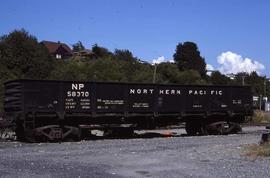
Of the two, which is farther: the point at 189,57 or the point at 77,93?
the point at 189,57

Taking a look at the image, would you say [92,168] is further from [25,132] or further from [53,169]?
[25,132]

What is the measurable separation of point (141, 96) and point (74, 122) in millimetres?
3639

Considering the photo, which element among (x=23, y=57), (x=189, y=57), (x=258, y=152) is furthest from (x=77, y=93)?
(x=189, y=57)

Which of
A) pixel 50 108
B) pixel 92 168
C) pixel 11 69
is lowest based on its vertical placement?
pixel 92 168

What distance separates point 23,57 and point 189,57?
61.9 metres

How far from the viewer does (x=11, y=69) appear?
7312 centimetres

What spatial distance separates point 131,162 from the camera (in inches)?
592

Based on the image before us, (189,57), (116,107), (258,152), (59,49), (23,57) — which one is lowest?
(258,152)

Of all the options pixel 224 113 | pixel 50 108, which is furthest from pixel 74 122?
pixel 224 113

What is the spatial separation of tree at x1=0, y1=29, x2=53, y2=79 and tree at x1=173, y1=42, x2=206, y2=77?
189 feet

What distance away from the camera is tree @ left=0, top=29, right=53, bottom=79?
73125 millimetres

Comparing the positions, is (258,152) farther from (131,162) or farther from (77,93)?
(77,93)

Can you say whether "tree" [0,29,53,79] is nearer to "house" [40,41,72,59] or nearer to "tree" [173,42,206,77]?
"tree" [173,42,206,77]

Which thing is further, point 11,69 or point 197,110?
point 11,69
